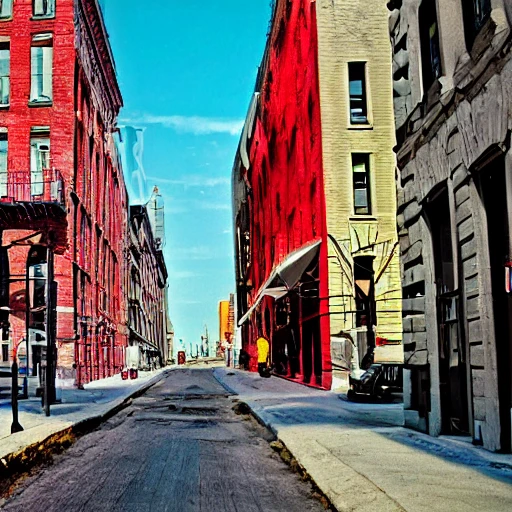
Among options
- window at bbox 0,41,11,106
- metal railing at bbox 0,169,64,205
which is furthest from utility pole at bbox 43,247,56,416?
window at bbox 0,41,11,106

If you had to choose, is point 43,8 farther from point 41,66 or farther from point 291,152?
point 291,152

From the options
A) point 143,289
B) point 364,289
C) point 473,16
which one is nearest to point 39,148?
point 364,289

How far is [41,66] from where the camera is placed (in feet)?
107

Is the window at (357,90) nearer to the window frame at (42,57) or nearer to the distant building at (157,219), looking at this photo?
the window frame at (42,57)

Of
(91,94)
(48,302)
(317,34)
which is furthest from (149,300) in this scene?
(48,302)

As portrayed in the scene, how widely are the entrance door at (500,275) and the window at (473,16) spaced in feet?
5.27

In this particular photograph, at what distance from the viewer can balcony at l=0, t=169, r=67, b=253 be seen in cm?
2849

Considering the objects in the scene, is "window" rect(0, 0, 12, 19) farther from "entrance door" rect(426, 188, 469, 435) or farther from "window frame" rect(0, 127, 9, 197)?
"entrance door" rect(426, 188, 469, 435)

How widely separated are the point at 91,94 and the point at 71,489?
32668mm

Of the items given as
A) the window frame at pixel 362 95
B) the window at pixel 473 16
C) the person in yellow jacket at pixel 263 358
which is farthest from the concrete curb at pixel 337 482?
the person in yellow jacket at pixel 263 358

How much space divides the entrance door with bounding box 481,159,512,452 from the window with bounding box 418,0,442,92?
95.0 inches

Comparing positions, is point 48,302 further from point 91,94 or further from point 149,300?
point 149,300

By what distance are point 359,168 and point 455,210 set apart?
561 inches

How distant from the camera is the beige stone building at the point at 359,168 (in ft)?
77.2
